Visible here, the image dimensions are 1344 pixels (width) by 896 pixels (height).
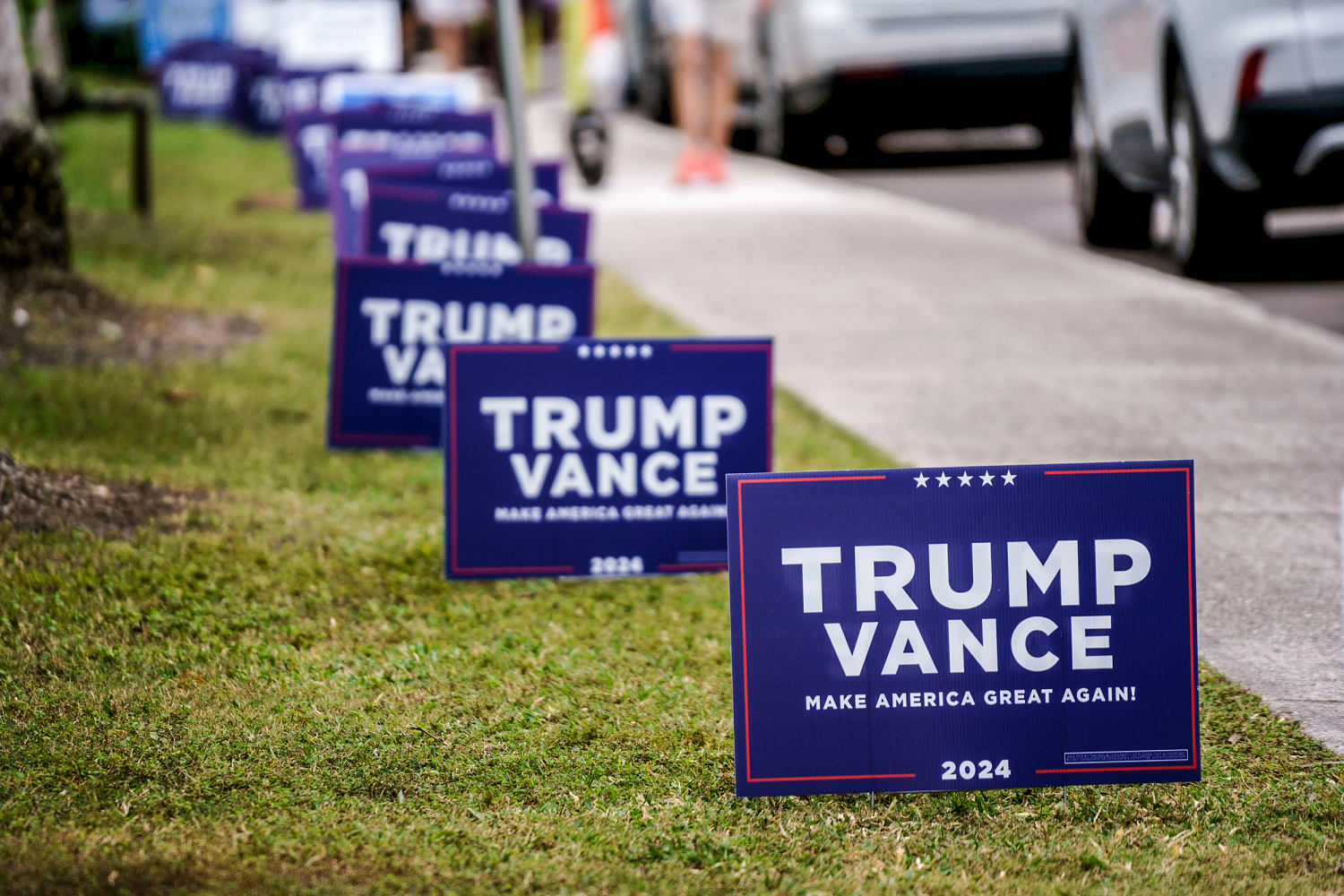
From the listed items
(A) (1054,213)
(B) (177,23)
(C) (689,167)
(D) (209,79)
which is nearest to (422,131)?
(A) (1054,213)

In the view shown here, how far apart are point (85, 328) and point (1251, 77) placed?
4652 mm

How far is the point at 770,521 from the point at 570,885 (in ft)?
2.28

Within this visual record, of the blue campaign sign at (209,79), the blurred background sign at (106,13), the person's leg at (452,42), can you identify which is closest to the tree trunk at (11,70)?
the person's leg at (452,42)

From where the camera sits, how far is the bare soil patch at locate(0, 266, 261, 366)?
23.8 ft

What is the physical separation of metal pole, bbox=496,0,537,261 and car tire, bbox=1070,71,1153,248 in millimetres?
4913

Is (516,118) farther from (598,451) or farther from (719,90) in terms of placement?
(719,90)

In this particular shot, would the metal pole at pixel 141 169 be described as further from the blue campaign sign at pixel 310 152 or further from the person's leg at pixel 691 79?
the person's leg at pixel 691 79

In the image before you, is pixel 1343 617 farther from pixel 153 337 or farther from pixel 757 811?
pixel 153 337

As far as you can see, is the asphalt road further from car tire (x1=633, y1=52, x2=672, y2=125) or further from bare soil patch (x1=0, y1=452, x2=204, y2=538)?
bare soil patch (x1=0, y1=452, x2=204, y2=538)

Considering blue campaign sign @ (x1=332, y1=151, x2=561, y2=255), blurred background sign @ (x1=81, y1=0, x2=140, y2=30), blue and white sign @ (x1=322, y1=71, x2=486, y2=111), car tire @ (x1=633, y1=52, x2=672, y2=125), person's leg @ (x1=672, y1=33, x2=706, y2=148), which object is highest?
blue campaign sign @ (x1=332, y1=151, x2=561, y2=255)

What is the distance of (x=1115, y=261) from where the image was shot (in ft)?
34.3

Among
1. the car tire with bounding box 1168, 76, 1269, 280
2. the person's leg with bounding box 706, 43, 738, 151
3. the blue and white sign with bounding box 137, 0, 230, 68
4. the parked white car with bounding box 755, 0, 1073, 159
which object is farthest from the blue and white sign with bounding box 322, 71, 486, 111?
the blue and white sign with bounding box 137, 0, 230, 68

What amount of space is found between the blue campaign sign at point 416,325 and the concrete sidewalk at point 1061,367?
120cm

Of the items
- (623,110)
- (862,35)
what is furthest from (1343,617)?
(623,110)
